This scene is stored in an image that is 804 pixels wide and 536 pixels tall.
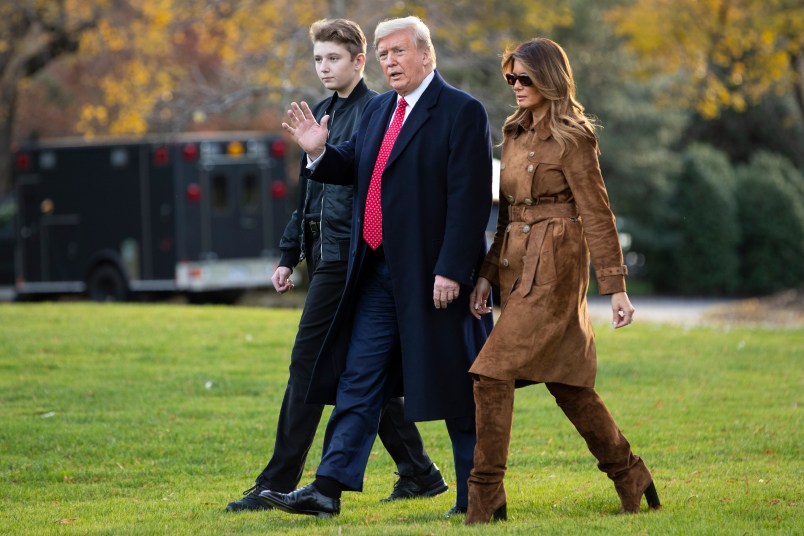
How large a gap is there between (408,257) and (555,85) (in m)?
0.91

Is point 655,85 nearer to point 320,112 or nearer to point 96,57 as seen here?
point 96,57

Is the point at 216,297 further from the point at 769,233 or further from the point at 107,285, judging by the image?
the point at 769,233

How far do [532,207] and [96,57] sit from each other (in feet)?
89.9

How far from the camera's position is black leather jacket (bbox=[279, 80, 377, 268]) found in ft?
19.0

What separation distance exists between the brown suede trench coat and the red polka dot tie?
0.55 m

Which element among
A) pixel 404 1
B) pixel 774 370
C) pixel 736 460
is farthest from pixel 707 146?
pixel 736 460

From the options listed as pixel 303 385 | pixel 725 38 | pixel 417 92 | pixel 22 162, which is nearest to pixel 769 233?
pixel 725 38

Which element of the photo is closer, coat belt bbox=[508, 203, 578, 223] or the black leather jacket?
coat belt bbox=[508, 203, 578, 223]

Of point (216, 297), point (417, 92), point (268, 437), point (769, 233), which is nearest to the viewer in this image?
point (417, 92)

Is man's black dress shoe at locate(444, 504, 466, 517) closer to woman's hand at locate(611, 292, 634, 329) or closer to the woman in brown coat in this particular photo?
the woman in brown coat

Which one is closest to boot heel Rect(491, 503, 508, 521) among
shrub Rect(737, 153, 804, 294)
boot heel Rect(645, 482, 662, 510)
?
boot heel Rect(645, 482, 662, 510)

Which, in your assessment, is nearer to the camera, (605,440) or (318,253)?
(605,440)

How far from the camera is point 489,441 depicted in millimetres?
5172

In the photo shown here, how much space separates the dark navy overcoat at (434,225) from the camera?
530cm
